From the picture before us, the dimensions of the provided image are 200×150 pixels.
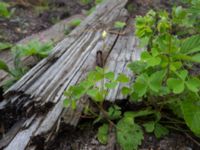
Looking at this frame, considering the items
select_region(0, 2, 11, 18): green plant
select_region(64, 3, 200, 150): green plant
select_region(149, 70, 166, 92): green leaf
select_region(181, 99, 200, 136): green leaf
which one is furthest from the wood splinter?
select_region(0, 2, 11, 18): green plant

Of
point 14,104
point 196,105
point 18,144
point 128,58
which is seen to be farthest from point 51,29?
point 196,105

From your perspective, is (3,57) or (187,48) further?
(3,57)

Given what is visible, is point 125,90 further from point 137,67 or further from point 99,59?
point 99,59

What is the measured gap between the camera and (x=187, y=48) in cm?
192

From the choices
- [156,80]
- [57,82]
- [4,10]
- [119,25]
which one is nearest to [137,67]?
[156,80]

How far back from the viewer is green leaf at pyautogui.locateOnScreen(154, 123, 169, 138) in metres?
2.07

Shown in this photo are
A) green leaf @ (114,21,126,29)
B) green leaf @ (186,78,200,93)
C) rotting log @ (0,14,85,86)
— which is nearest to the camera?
green leaf @ (186,78,200,93)

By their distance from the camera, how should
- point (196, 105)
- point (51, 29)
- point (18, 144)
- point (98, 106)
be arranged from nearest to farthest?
point (196, 105) → point (18, 144) → point (98, 106) → point (51, 29)

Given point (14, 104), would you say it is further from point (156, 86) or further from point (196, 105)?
point (196, 105)

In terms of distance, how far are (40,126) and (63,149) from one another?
0.21 metres

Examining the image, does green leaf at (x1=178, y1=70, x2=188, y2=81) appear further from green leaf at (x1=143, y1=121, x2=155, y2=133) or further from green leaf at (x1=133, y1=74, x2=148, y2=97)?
green leaf at (x1=143, y1=121, x2=155, y2=133)

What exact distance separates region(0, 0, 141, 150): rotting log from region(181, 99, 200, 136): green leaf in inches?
19.8

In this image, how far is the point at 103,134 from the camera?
209 cm

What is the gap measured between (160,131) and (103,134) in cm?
36
